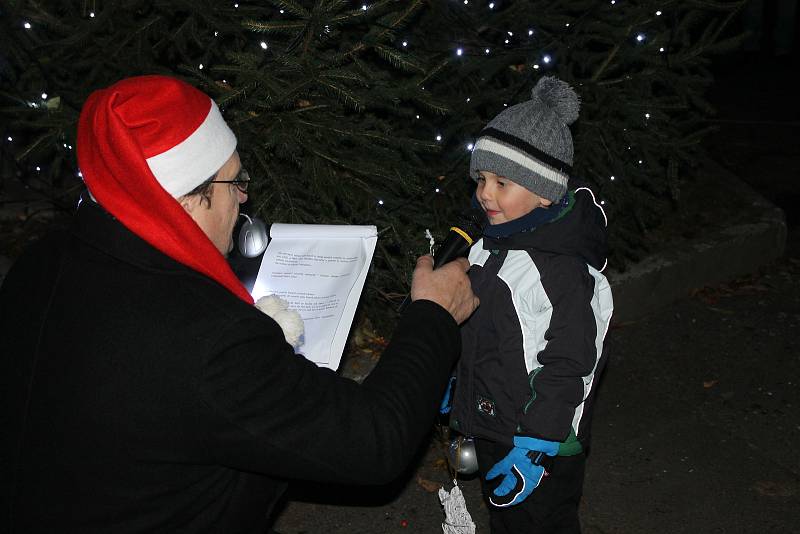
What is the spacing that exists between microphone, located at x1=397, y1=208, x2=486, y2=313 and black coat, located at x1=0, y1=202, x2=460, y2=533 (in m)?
0.75

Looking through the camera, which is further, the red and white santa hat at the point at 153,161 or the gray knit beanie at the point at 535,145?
the gray knit beanie at the point at 535,145

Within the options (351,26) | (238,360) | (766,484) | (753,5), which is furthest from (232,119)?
(753,5)

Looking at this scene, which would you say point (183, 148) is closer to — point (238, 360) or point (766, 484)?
point (238, 360)

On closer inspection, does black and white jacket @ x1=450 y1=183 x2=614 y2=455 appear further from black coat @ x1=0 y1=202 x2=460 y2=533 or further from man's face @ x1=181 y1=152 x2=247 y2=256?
man's face @ x1=181 y1=152 x2=247 y2=256

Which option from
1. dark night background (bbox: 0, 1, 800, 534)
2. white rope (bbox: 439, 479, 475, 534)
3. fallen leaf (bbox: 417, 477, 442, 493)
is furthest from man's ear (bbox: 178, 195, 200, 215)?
fallen leaf (bbox: 417, 477, 442, 493)

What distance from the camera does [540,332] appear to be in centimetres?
273

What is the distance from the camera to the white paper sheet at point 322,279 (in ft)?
8.16

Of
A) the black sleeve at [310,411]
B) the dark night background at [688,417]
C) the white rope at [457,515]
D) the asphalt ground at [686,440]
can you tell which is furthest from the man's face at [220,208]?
the asphalt ground at [686,440]

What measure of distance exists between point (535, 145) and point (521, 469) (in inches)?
44.0

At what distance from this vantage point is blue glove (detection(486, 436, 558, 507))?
2.70m

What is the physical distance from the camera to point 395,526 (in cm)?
387

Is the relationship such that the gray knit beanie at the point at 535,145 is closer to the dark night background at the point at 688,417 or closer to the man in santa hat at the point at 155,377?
the dark night background at the point at 688,417

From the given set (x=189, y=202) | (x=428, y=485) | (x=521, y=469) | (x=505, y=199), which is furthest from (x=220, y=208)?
(x=428, y=485)

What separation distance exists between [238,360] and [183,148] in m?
0.53
